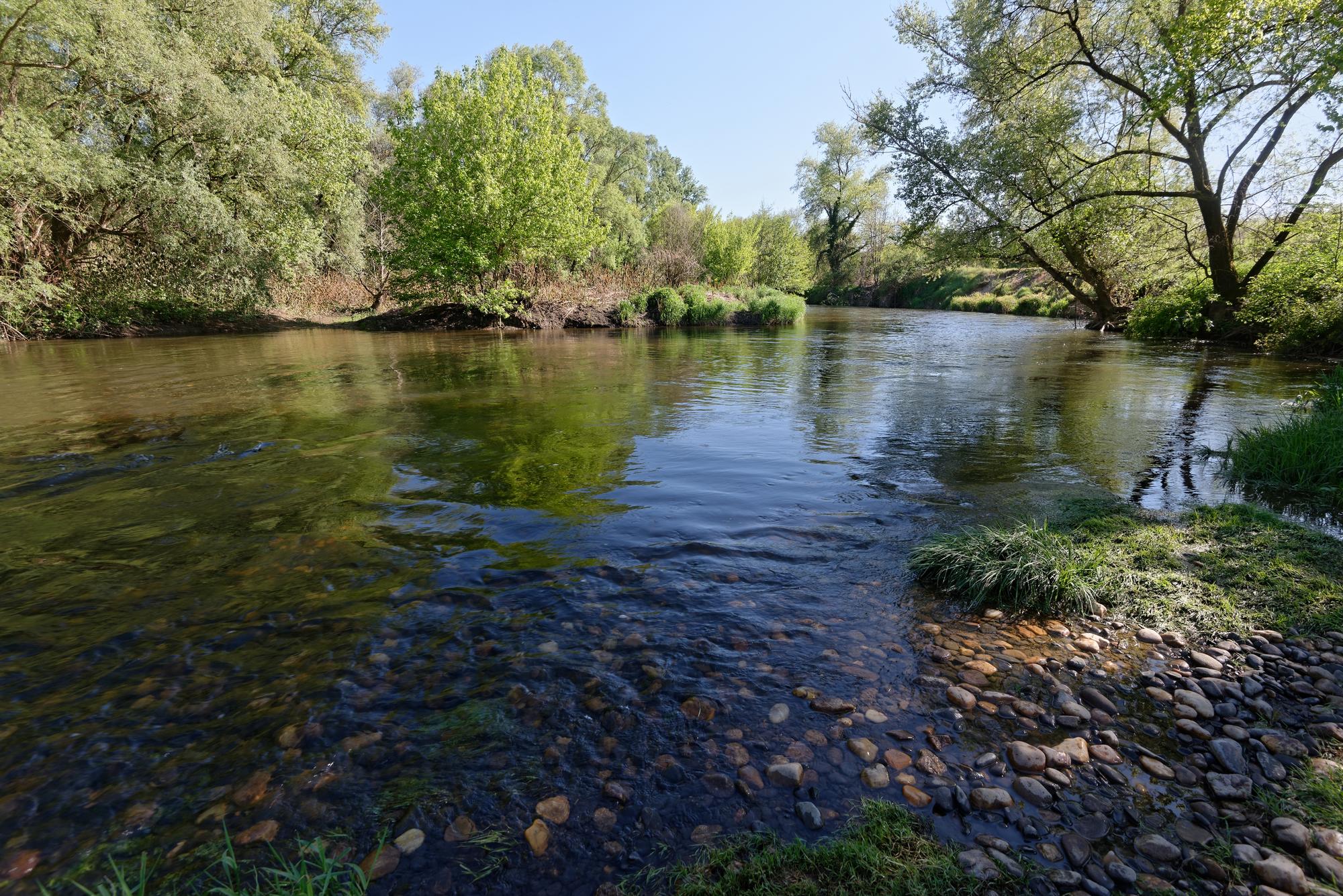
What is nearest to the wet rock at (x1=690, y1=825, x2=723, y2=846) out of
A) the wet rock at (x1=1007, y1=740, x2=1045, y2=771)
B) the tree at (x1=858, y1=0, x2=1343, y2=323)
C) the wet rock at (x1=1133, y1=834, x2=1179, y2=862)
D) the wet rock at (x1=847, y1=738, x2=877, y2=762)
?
the wet rock at (x1=847, y1=738, x2=877, y2=762)

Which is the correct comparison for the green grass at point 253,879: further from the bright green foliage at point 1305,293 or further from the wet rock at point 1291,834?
the bright green foliage at point 1305,293

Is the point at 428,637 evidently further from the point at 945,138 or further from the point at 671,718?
the point at 945,138

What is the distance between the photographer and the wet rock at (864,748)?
3.09 metres

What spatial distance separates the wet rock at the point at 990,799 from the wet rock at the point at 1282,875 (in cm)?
82

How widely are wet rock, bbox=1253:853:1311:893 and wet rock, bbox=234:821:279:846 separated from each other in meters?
3.87

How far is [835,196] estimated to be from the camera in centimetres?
7356

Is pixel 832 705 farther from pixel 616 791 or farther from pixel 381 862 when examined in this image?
pixel 381 862

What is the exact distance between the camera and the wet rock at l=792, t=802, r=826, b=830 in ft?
8.80

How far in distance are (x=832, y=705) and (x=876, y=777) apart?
0.55m

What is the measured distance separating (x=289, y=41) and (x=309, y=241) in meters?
12.6

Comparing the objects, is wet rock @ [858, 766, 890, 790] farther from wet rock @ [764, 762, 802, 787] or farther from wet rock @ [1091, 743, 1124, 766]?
wet rock @ [1091, 743, 1124, 766]

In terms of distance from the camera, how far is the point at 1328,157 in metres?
17.5

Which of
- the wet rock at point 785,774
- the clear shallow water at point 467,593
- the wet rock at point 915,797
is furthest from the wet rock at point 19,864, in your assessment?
the wet rock at point 915,797

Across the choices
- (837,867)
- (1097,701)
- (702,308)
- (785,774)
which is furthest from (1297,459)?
(702,308)
